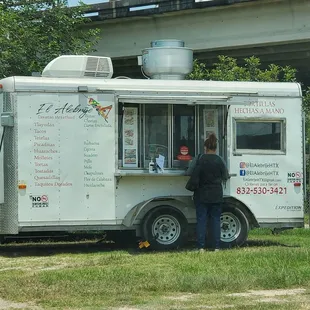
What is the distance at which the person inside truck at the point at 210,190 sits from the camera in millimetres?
12766

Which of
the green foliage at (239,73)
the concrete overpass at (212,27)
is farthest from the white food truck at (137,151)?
the concrete overpass at (212,27)

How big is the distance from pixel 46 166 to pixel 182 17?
16.2 metres

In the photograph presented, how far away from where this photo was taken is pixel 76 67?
43.9ft

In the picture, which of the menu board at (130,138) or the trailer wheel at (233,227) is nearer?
the menu board at (130,138)

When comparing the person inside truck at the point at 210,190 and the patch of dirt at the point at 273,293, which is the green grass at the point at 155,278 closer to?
the patch of dirt at the point at 273,293

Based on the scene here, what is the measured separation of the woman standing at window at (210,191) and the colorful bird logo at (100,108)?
1.69 m

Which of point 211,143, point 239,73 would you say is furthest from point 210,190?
point 239,73

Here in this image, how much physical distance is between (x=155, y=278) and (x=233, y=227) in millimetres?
4008

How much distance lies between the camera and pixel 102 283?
31.0 ft

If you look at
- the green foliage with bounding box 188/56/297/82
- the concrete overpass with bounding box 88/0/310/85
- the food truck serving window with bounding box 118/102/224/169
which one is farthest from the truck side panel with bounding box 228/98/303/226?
the concrete overpass with bounding box 88/0/310/85

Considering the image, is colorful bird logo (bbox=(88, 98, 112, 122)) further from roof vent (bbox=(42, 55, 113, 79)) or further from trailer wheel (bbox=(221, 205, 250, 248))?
trailer wheel (bbox=(221, 205, 250, 248))

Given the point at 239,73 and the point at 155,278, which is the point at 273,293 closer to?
the point at 155,278

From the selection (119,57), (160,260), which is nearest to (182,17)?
(119,57)

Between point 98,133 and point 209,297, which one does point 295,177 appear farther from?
point 209,297
